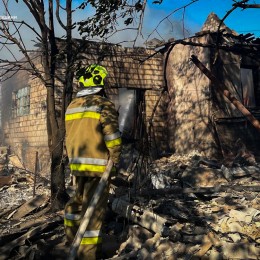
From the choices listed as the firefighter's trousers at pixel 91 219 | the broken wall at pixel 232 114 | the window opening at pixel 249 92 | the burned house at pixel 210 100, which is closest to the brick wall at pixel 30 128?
the burned house at pixel 210 100

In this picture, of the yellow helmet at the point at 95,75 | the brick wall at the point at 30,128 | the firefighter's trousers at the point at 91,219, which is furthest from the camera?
the brick wall at the point at 30,128

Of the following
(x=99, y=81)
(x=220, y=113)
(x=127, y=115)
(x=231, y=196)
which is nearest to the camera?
(x=99, y=81)

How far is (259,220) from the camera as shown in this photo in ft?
13.1

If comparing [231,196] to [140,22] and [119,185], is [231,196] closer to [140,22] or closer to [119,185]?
[119,185]

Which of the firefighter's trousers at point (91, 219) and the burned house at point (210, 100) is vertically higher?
the burned house at point (210, 100)

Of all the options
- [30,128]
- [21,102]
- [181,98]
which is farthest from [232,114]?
[21,102]

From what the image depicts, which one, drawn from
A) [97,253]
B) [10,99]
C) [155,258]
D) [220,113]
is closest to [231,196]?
[155,258]

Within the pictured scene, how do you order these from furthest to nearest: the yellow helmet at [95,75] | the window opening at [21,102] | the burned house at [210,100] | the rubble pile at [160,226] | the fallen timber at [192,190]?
the window opening at [21,102] → the burned house at [210,100] → the fallen timber at [192,190] → the rubble pile at [160,226] → the yellow helmet at [95,75]

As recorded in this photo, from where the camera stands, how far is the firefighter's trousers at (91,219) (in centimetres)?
330

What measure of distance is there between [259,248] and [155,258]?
1.07 metres

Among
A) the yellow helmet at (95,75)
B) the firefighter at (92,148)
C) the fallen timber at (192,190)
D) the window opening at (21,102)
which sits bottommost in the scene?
the fallen timber at (192,190)

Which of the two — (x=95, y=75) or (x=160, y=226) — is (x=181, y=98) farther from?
(x=95, y=75)

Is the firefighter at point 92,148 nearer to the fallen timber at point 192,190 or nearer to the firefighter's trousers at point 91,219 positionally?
the firefighter's trousers at point 91,219

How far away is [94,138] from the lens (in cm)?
354
